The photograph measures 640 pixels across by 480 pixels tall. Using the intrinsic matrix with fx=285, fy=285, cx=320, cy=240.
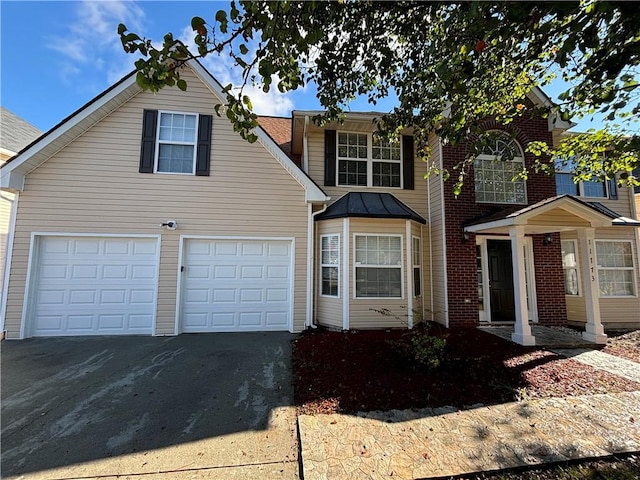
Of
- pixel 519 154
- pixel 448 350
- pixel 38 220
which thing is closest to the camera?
pixel 448 350

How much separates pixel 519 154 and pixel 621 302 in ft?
17.2

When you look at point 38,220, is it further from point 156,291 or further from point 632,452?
point 632,452

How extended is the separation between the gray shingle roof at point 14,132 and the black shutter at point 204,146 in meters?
7.05

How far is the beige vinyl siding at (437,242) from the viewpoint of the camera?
25.1 feet

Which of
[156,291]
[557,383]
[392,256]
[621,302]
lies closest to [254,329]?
[156,291]

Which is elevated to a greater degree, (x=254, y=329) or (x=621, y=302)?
(x=621, y=302)

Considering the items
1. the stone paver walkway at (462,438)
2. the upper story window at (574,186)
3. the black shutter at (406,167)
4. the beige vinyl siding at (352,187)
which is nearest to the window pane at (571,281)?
the upper story window at (574,186)

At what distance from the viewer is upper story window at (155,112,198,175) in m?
7.29

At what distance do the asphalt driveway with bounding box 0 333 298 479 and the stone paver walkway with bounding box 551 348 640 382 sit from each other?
18.0 feet

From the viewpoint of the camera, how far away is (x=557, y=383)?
14.3 ft

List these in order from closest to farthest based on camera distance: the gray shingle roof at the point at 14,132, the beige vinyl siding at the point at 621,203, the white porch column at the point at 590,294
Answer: the white porch column at the point at 590,294 < the beige vinyl siding at the point at 621,203 < the gray shingle roof at the point at 14,132

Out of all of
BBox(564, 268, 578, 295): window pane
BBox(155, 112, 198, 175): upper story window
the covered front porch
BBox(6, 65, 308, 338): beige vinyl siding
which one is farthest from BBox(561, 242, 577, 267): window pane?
BBox(155, 112, 198, 175): upper story window

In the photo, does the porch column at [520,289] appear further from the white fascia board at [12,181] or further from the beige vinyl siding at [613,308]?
the white fascia board at [12,181]

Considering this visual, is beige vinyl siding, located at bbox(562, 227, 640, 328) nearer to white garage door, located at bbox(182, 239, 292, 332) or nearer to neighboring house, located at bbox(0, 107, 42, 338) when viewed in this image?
white garage door, located at bbox(182, 239, 292, 332)
